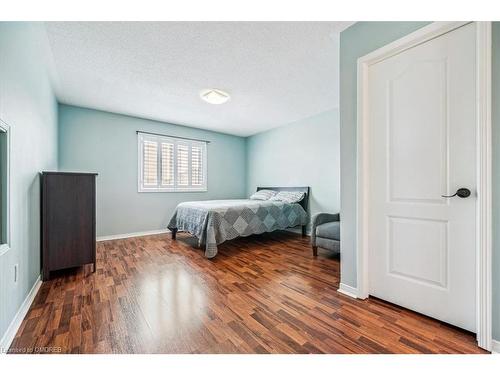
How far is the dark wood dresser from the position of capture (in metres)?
2.16

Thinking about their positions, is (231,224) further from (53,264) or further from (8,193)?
(8,193)

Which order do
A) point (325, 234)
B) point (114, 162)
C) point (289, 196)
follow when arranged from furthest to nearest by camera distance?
point (289, 196) → point (114, 162) → point (325, 234)

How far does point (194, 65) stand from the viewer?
2461 millimetres

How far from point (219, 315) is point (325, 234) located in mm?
1743

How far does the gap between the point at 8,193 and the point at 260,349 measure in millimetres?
1876

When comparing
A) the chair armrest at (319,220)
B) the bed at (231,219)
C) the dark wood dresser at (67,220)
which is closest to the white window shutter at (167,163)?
the bed at (231,219)

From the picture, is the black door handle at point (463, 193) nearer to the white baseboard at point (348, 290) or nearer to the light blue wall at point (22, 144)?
the white baseboard at point (348, 290)

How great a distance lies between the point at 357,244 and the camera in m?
1.84

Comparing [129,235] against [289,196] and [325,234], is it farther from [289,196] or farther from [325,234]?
[325,234]

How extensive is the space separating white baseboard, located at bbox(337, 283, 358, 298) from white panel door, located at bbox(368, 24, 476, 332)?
14cm

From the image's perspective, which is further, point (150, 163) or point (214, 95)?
point (150, 163)

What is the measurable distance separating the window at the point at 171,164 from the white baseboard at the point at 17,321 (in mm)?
2640

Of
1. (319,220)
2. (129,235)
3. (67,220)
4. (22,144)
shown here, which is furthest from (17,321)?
(319,220)

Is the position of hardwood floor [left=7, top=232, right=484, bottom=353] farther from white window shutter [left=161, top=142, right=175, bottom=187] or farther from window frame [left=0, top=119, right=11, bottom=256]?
white window shutter [left=161, top=142, right=175, bottom=187]
